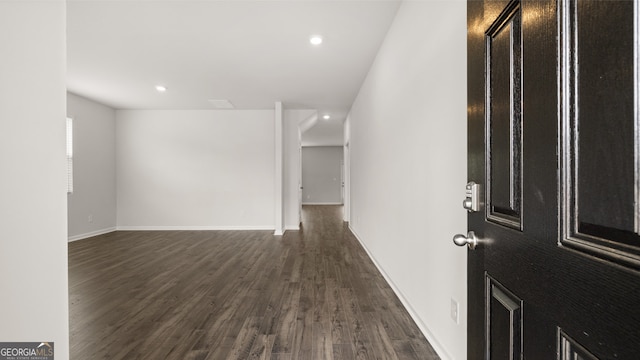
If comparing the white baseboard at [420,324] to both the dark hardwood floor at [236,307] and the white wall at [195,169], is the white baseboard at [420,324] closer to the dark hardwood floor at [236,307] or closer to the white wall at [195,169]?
the dark hardwood floor at [236,307]

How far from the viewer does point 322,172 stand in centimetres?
1340

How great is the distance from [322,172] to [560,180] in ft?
42.1

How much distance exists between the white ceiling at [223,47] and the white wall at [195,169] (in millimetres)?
1122

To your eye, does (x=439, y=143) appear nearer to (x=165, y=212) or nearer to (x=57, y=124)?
(x=57, y=124)

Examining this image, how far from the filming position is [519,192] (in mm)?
728

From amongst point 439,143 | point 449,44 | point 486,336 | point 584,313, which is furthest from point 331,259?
point 584,313

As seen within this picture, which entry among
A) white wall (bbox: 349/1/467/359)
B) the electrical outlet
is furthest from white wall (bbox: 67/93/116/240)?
the electrical outlet

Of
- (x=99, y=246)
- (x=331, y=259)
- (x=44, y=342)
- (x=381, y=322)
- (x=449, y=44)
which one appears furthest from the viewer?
(x=99, y=246)

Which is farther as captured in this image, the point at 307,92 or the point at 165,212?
the point at 165,212

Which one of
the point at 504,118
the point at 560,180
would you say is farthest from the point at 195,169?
the point at 560,180

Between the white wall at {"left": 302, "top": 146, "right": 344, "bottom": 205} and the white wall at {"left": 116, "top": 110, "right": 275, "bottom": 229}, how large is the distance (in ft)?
21.5

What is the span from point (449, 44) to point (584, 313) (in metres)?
1.55

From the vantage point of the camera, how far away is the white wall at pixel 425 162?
1.62 meters

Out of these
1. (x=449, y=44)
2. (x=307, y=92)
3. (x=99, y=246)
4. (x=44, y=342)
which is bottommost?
(x=99, y=246)
